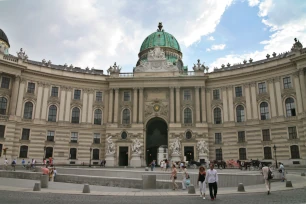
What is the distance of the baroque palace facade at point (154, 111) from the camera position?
46.2 metres

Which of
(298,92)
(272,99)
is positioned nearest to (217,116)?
(272,99)

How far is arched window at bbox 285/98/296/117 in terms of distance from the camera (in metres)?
45.6

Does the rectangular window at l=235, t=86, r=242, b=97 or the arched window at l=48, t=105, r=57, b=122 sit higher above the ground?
the rectangular window at l=235, t=86, r=242, b=97

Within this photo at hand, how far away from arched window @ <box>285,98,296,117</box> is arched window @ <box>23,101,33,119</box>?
47260 millimetres

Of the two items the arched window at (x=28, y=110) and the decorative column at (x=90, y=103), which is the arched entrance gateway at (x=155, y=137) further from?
the arched window at (x=28, y=110)

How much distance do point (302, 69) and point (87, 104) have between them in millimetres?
40949

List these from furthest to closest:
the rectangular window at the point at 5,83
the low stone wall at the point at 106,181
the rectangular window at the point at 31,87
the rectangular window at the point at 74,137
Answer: the rectangular window at the point at 74,137 < the rectangular window at the point at 31,87 < the rectangular window at the point at 5,83 < the low stone wall at the point at 106,181

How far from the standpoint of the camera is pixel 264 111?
48.8 metres

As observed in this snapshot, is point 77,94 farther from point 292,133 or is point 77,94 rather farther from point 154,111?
point 292,133

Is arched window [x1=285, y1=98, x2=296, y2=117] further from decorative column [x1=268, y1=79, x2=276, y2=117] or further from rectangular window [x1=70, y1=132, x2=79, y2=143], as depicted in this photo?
rectangular window [x1=70, y1=132, x2=79, y2=143]

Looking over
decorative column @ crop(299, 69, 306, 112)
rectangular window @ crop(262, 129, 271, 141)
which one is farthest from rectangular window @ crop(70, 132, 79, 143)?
decorative column @ crop(299, 69, 306, 112)

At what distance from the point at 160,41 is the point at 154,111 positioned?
23071mm

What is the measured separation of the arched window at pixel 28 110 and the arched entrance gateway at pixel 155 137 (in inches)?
908

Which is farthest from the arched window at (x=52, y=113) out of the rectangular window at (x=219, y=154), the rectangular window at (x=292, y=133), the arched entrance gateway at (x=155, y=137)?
the rectangular window at (x=292, y=133)
